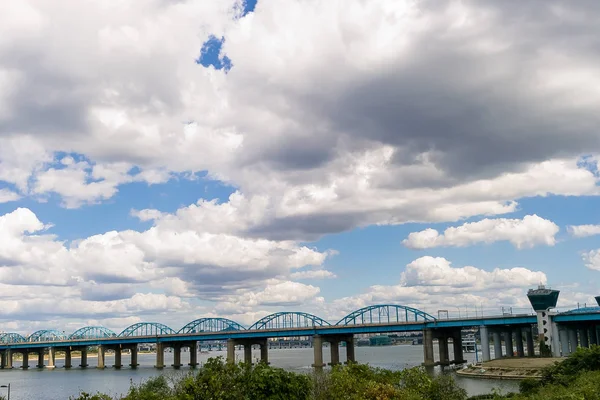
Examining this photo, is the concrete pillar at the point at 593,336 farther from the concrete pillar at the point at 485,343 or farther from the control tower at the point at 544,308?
the concrete pillar at the point at 485,343

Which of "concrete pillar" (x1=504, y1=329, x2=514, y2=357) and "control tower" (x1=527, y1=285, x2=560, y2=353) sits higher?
"control tower" (x1=527, y1=285, x2=560, y2=353)

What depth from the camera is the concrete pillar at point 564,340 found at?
160062 mm

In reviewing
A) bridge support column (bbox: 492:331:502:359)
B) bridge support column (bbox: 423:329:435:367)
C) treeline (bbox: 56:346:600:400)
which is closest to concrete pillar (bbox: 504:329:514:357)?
bridge support column (bbox: 492:331:502:359)

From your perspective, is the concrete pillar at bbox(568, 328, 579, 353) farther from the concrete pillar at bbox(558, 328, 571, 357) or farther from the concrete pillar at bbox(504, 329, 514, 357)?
the concrete pillar at bbox(504, 329, 514, 357)

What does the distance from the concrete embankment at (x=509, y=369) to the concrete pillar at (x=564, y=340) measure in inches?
916

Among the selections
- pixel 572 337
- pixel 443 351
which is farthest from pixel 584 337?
pixel 443 351

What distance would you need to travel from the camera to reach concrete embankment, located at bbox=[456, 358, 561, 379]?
12462 cm

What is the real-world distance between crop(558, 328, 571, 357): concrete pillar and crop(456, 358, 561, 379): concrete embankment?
23256 mm

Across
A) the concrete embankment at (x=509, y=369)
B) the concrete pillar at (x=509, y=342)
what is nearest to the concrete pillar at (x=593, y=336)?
the concrete pillar at (x=509, y=342)

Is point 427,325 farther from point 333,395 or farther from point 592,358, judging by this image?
point 333,395

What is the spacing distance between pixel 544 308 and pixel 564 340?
9.57 m

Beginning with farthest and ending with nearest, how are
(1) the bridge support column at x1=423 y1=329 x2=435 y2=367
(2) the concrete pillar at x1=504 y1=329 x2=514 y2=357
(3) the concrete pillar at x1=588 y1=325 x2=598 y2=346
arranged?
(2) the concrete pillar at x1=504 y1=329 x2=514 y2=357
(3) the concrete pillar at x1=588 y1=325 x2=598 y2=346
(1) the bridge support column at x1=423 y1=329 x2=435 y2=367

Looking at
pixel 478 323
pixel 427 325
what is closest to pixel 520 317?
pixel 478 323

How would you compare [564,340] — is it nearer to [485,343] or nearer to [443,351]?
[485,343]
